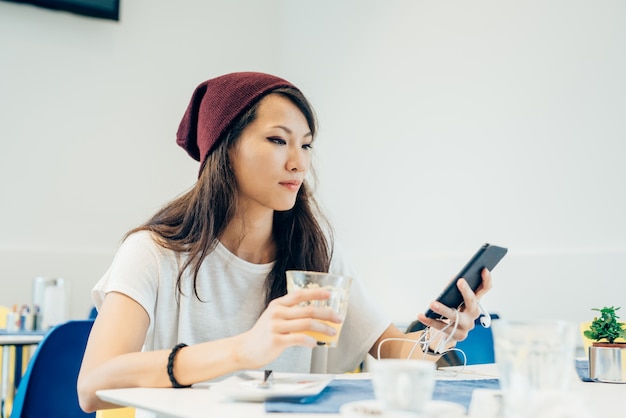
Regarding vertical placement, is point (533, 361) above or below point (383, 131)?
below

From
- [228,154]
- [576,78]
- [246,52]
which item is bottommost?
[228,154]

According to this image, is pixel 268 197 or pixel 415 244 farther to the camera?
pixel 415 244

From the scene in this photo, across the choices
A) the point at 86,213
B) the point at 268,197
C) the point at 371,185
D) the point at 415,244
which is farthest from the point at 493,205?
the point at 86,213

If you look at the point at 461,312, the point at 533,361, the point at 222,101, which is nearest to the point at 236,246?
the point at 222,101

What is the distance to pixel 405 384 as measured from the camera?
82 centimetres

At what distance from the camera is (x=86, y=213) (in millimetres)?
4336

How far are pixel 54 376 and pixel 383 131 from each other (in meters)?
2.58

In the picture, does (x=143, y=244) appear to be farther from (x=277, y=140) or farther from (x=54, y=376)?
(x=54, y=376)

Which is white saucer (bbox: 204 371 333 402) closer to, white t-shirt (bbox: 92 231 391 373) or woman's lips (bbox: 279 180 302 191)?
white t-shirt (bbox: 92 231 391 373)

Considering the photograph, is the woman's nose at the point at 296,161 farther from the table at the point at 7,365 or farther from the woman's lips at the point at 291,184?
the table at the point at 7,365

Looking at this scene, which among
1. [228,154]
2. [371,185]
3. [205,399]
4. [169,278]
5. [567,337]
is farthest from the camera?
[371,185]

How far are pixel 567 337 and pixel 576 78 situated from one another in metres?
2.45

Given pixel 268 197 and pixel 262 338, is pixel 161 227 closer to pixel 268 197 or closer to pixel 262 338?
pixel 268 197

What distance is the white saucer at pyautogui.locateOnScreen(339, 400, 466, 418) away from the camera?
32.5 inches
